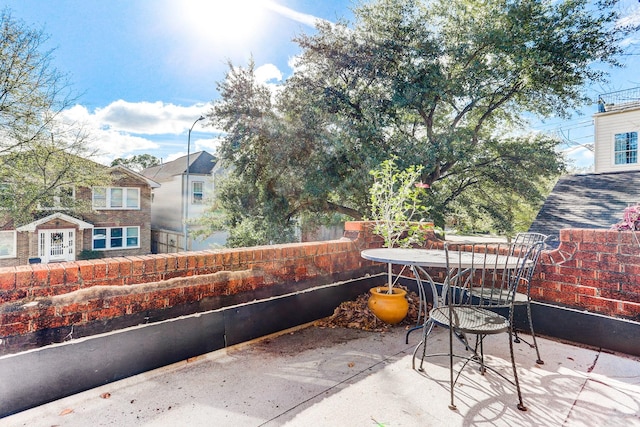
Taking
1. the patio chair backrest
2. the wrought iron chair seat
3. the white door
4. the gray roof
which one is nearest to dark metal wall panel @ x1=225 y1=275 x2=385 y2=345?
the patio chair backrest

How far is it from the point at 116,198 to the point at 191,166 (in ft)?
13.3

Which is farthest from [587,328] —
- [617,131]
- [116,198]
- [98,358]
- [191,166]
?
[191,166]

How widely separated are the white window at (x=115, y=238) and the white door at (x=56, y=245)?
36.0 inches

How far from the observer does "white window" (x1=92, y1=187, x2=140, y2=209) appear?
1519 cm

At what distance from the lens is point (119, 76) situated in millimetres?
10828

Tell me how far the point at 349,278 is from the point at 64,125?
12715 mm

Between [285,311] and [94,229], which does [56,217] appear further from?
[285,311]

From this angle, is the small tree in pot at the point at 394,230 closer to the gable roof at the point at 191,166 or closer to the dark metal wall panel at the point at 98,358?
the dark metal wall panel at the point at 98,358

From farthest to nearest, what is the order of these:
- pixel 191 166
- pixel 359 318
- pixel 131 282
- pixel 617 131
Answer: pixel 191 166 → pixel 617 131 → pixel 359 318 → pixel 131 282

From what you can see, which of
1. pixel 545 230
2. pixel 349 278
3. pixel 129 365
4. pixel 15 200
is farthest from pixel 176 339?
pixel 15 200

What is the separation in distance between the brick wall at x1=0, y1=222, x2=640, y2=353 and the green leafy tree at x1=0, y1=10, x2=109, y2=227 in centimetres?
1170

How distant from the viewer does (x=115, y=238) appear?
15930 mm

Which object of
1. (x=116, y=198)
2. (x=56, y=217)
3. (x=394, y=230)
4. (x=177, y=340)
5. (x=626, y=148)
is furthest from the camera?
(x=116, y=198)

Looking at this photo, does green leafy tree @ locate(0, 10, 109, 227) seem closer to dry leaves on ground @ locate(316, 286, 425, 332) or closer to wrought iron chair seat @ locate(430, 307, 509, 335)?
dry leaves on ground @ locate(316, 286, 425, 332)
